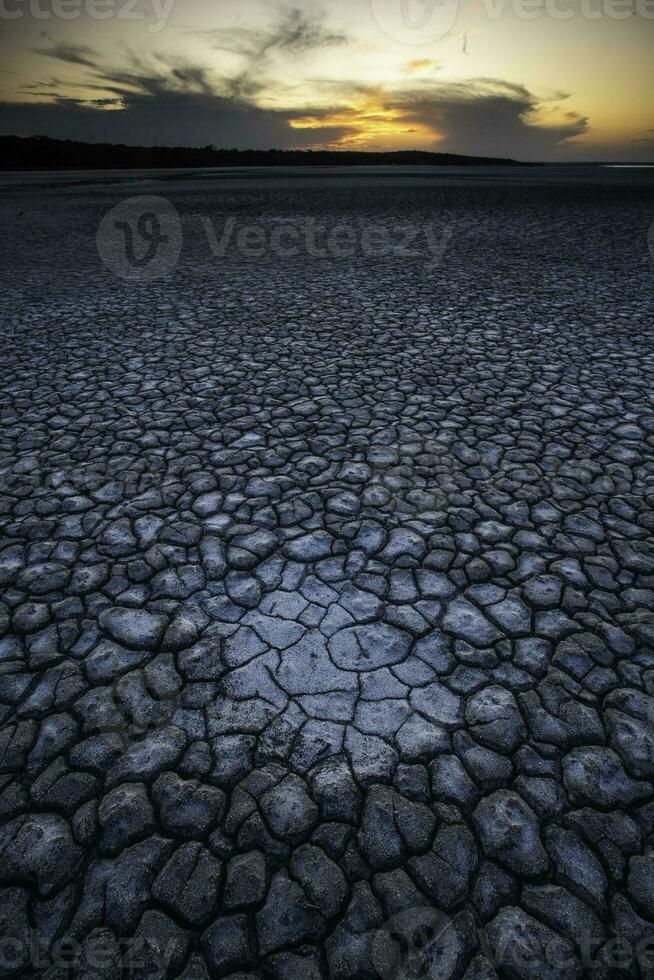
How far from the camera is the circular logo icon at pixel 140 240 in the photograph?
10156 millimetres

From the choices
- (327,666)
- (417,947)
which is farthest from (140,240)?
(417,947)

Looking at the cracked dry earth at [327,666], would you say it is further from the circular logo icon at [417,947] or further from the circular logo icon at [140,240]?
the circular logo icon at [140,240]

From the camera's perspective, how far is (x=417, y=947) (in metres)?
1.67

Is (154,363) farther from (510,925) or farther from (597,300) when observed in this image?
(597,300)

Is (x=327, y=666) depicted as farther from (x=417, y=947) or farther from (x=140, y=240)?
(x=140, y=240)

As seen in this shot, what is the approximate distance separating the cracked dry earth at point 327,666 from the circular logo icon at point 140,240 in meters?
5.08

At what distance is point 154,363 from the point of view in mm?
5918

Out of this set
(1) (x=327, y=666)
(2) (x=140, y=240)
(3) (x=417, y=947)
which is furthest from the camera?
(2) (x=140, y=240)

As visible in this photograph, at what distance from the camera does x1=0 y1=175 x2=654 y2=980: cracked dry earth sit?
1743mm

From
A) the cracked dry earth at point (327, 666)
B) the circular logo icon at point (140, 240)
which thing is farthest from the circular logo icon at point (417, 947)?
the circular logo icon at point (140, 240)

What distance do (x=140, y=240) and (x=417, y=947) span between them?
14.2 metres

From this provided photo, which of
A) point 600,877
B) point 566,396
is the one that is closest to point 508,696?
point 600,877

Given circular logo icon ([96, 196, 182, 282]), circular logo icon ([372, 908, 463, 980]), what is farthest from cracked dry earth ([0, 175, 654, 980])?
circular logo icon ([96, 196, 182, 282])

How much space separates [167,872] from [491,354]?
18.5 feet
